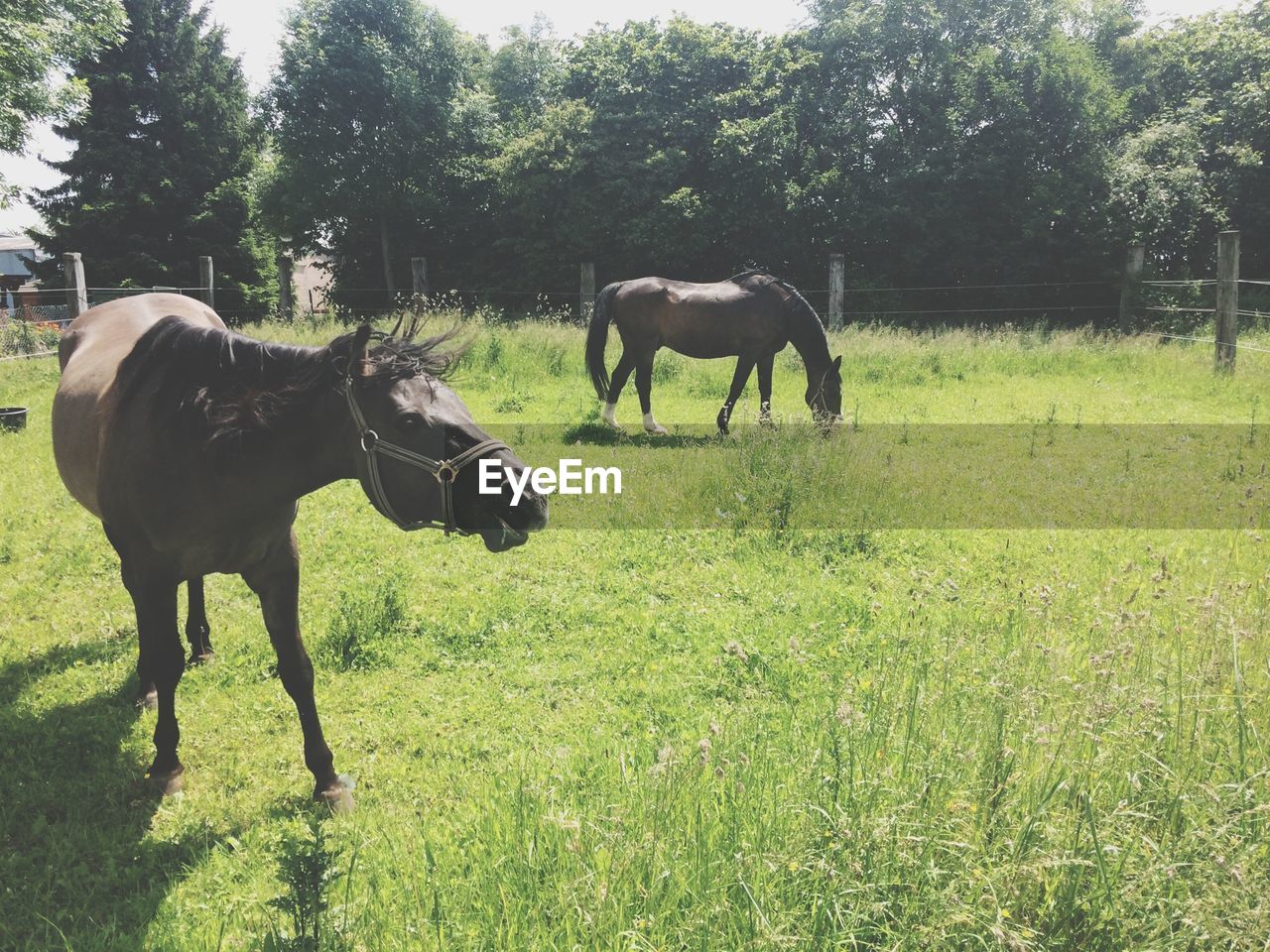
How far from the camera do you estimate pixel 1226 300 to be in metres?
12.0

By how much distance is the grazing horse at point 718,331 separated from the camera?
9516 millimetres

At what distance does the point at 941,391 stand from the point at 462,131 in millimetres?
22726

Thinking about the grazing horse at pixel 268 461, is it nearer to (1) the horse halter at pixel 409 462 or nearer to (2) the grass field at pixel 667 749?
(1) the horse halter at pixel 409 462

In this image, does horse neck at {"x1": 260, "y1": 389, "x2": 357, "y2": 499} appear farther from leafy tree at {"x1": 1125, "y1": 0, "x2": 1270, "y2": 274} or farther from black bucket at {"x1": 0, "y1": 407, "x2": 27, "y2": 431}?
leafy tree at {"x1": 1125, "y1": 0, "x2": 1270, "y2": 274}

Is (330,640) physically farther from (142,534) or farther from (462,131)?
(462,131)

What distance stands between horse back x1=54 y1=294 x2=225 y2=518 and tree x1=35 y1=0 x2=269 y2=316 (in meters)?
21.5

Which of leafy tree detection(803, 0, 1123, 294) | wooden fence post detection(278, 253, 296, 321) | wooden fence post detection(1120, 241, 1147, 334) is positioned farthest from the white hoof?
leafy tree detection(803, 0, 1123, 294)

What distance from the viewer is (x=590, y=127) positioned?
24328 millimetres

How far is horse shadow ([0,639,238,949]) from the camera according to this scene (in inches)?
93.7

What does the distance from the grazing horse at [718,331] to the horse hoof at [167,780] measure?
690 centimetres

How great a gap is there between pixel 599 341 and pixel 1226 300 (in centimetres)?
1012

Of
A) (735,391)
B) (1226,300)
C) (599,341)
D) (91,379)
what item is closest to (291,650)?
(91,379)

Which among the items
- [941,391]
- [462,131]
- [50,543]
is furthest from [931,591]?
[462,131]

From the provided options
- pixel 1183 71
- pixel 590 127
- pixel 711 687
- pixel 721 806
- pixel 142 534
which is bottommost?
pixel 711 687
